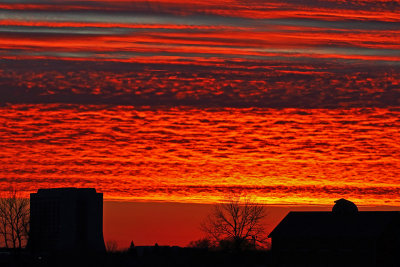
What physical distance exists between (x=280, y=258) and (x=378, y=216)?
11.4 m

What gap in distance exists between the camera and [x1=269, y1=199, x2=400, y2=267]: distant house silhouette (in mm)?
89688

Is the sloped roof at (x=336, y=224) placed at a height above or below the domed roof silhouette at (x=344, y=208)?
below

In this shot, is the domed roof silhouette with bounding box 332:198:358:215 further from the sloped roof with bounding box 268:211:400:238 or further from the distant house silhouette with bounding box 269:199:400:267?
the distant house silhouette with bounding box 269:199:400:267

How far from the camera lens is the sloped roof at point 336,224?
9119 centimetres

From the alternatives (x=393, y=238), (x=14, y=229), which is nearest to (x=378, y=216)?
(x=393, y=238)

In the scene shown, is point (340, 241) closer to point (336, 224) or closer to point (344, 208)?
point (336, 224)

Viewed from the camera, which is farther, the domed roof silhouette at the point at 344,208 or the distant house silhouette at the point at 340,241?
the domed roof silhouette at the point at 344,208

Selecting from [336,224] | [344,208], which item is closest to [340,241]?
[336,224]

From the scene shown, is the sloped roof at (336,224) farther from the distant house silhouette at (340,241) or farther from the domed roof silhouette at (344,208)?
the domed roof silhouette at (344,208)

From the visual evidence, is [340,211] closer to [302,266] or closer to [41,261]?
[302,266]

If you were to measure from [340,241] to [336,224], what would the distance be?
3.18 metres

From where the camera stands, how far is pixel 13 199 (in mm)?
168625

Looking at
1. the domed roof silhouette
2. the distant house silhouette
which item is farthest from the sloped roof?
the domed roof silhouette

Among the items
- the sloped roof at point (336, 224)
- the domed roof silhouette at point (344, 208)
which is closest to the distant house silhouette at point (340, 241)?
the sloped roof at point (336, 224)
